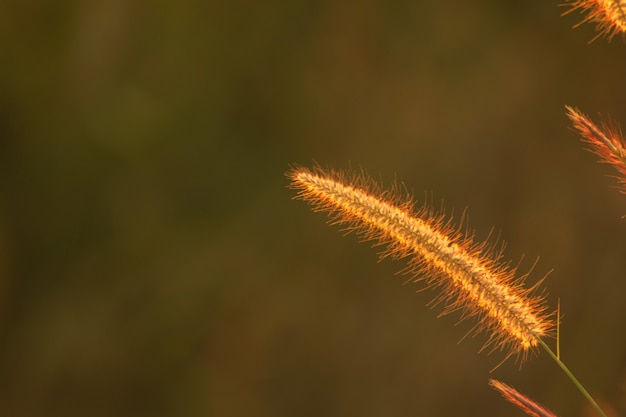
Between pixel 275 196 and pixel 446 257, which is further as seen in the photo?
pixel 275 196

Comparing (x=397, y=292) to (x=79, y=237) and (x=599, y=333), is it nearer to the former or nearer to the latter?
(x=599, y=333)

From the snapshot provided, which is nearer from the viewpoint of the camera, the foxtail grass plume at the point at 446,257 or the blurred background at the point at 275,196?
the foxtail grass plume at the point at 446,257

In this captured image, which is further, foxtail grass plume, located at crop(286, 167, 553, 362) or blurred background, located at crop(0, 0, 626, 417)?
blurred background, located at crop(0, 0, 626, 417)

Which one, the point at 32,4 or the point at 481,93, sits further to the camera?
the point at 481,93

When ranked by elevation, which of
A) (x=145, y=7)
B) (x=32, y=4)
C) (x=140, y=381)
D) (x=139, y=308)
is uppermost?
(x=145, y=7)

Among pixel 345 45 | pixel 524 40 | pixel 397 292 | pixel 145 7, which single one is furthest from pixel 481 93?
pixel 145 7

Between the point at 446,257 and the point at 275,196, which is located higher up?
the point at 275,196

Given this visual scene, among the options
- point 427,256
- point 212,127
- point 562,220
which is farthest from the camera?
point 562,220

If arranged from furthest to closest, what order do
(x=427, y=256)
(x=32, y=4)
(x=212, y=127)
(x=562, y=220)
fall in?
1. (x=562, y=220)
2. (x=212, y=127)
3. (x=32, y=4)
4. (x=427, y=256)
